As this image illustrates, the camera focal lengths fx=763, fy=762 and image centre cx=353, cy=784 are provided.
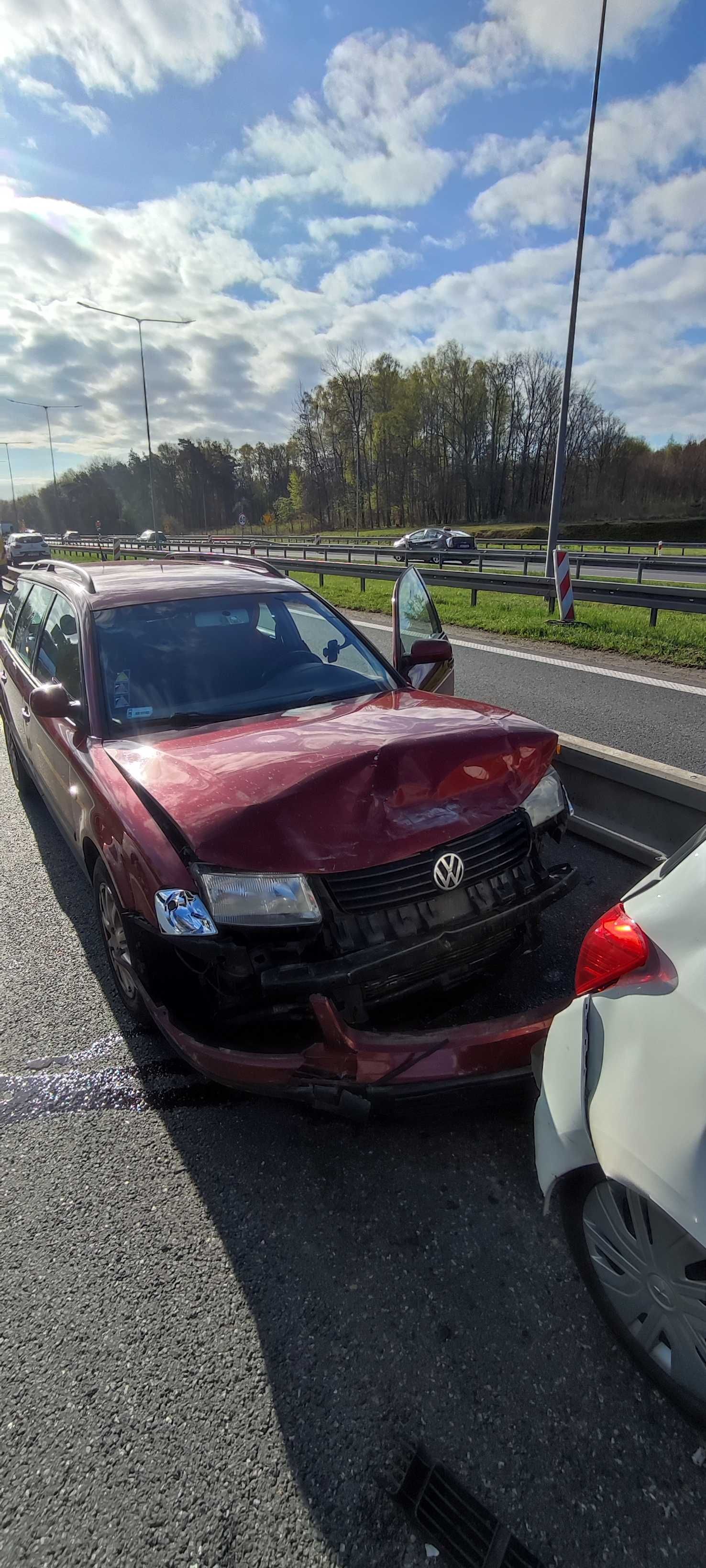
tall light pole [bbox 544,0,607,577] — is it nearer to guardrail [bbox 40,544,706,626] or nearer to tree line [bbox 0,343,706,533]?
guardrail [bbox 40,544,706,626]

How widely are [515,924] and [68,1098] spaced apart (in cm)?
165

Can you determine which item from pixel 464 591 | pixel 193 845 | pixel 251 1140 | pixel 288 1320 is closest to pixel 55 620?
pixel 193 845

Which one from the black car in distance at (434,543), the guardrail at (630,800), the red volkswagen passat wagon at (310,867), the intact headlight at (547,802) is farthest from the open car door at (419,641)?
the black car in distance at (434,543)

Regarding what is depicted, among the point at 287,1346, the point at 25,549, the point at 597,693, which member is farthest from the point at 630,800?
the point at 25,549

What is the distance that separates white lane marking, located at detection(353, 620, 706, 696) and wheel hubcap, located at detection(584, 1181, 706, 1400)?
643 cm

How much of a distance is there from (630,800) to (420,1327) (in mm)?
2855

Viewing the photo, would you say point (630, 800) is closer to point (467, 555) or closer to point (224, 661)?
point (224, 661)

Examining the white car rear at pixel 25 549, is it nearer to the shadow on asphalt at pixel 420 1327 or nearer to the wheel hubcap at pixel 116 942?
the wheel hubcap at pixel 116 942

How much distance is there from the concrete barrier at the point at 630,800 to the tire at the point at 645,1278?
2.31 meters

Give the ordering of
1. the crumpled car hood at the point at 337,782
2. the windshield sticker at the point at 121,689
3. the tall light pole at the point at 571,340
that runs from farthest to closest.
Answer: the tall light pole at the point at 571,340, the windshield sticker at the point at 121,689, the crumpled car hood at the point at 337,782

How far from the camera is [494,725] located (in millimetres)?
2736

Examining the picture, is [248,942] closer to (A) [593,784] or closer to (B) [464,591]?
(A) [593,784]

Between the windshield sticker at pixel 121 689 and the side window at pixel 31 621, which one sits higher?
the side window at pixel 31 621

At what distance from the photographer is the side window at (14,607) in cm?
532
